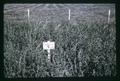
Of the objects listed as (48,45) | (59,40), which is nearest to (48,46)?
(48,45)

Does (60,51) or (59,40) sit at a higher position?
(59,40)

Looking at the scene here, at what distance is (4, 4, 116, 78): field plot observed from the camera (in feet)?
15.2

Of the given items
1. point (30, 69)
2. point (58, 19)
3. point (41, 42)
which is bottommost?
point (30, 69)

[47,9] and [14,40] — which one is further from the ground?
[47,9]

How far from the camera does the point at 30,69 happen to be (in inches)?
183

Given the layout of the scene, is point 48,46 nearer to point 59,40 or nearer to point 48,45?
point 48,45

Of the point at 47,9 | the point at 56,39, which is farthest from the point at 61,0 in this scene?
the point at 56,39

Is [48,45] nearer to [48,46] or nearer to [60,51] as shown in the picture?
[48,46]

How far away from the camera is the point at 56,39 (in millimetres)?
4656

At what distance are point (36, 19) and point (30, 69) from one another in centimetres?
74

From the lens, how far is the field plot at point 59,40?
4.64 metres

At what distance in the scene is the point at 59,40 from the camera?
183 inches
